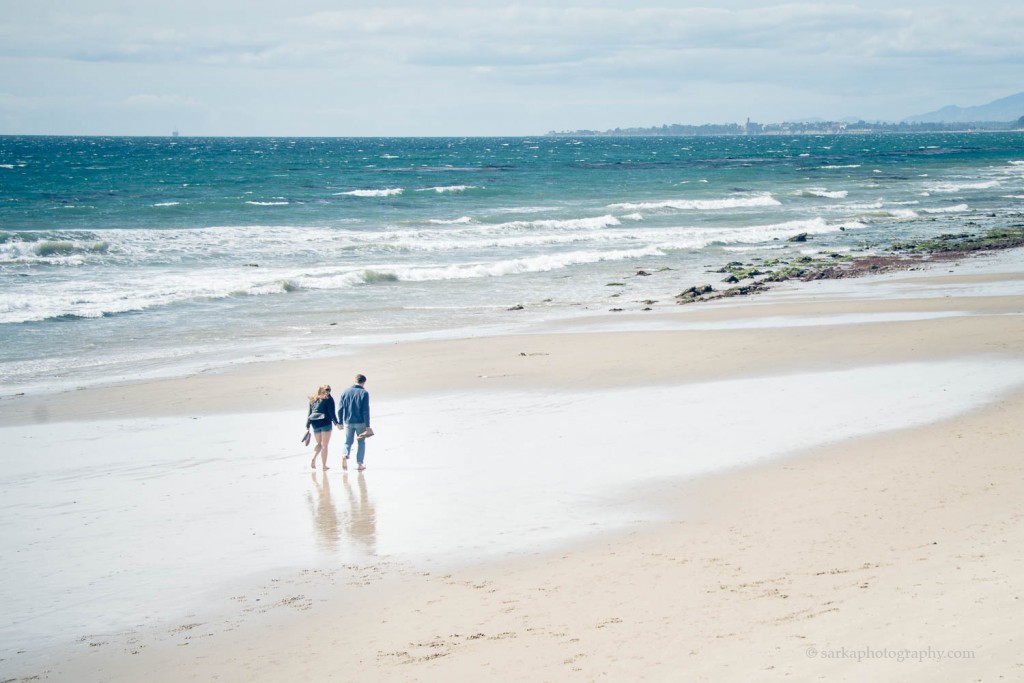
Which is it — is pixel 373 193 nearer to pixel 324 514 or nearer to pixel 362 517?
pixel 324 514

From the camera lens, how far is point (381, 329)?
23188 mm

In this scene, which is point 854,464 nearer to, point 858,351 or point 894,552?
point 894,552

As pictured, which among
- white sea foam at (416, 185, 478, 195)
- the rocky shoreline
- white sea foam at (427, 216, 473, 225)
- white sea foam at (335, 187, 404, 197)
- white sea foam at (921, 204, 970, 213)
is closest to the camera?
the rocky shoreline

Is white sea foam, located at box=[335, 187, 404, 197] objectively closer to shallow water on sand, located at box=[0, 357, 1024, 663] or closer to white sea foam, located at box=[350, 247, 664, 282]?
white sea foam, located at box=[350, 247, 664, 282]

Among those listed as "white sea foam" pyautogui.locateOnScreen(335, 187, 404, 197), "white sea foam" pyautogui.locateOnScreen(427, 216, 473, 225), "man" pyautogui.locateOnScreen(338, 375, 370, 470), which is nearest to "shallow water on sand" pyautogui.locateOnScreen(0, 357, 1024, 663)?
"man" pyautogui.locateOnScreen(338, 375, 370, 470)

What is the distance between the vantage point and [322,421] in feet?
41.4

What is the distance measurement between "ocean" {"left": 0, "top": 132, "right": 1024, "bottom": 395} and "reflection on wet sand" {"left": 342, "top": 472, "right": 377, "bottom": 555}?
8.32 metres

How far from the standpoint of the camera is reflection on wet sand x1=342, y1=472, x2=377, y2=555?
10008 millimetres

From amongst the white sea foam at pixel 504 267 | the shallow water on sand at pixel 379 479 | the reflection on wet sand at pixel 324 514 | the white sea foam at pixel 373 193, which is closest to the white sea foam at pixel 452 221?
the white sea foam at pixel 504 267

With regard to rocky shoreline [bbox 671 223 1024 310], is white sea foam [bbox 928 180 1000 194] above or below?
above

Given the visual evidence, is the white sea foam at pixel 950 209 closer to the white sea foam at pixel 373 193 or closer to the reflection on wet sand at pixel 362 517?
the white sea foam at pixel 373 193

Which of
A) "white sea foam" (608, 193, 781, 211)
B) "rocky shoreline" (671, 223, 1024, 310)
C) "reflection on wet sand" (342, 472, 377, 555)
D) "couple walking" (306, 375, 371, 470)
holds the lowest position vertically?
"reflection on wet sand" (342, 472, 377, 555)

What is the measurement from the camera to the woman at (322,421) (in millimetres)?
12562

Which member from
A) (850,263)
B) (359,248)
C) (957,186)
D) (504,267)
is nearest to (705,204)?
(957,186)
